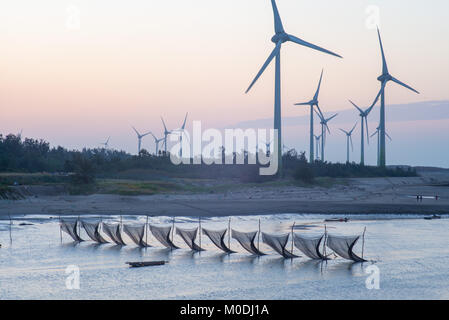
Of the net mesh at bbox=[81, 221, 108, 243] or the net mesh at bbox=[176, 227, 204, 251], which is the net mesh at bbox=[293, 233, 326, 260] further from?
the net mesh at bbox=[81, 221, 108, 243]

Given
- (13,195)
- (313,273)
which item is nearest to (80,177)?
(13,195)

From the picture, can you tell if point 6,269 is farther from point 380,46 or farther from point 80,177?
Answer: point 380,46

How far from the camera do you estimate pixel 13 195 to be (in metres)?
65.2

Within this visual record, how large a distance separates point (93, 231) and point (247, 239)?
459 inches

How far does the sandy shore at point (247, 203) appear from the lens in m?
61.5

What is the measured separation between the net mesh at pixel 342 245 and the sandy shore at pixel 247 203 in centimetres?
2498

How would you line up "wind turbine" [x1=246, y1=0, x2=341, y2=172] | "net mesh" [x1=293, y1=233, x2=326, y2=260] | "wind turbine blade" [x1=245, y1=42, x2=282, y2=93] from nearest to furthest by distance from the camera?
"net mesh" [x1=293, y1=233, x2=326, y2=260] → "wind turbine blade" [x1=245, y1=42, x2=282, y2=93] → "wind turbine" [x1=246, y1=0, x2=341, y2=172]

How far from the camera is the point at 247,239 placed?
39156mm

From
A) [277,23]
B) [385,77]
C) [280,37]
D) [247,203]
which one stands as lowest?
[247,203]

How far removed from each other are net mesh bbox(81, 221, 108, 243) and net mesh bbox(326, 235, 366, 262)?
16.5 meters

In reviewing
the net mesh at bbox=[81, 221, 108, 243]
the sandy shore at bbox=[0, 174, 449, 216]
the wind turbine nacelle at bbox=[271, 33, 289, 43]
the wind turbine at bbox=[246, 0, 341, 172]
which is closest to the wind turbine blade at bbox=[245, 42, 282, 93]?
the wind turbine at bbox=[246, 0, 341, 172]

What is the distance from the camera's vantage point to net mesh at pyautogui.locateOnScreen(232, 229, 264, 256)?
38.9 m

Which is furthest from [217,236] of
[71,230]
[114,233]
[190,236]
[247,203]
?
[247,203]

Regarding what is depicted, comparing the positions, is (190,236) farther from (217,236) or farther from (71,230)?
(71,230)
